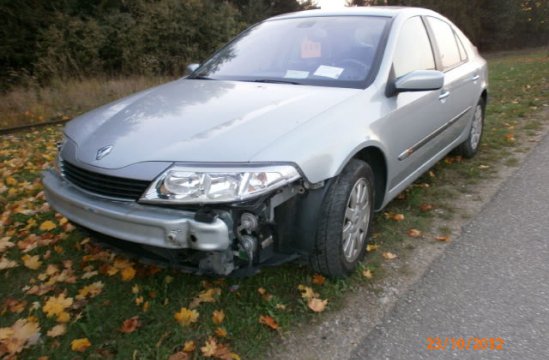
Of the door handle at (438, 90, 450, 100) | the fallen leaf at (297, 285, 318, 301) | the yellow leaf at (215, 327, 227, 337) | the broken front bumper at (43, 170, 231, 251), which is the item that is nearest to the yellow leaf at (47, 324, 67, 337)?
the broken front bumper at (43, 170, 231, 251)

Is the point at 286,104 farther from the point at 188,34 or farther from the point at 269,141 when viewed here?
the point at 188,34

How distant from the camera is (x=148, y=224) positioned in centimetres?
204

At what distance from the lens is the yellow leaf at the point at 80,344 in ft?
7.28

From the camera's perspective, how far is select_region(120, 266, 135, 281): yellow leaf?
8.96 ft

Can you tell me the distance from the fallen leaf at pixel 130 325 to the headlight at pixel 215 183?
720 mm

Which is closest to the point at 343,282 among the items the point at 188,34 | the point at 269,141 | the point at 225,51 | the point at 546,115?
the point at 269,141

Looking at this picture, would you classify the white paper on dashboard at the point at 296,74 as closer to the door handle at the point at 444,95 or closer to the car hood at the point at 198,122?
the car hood at the point at 198,122

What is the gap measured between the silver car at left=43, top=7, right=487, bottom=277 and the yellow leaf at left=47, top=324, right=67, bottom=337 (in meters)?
0.48

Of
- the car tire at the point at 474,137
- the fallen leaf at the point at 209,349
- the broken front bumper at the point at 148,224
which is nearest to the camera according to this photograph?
the broken front bumper at the point at 148,224

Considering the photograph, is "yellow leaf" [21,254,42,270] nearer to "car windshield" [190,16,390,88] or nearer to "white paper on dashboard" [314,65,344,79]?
"car windshield" [190,16,390,88]

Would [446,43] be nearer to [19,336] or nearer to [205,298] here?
[205,298]

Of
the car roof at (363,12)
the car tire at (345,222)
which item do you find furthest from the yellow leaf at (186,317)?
the car roof at (363,12)

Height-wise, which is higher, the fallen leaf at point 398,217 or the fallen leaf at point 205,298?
the fallen leaf at point 205,298
